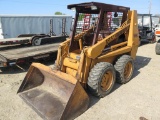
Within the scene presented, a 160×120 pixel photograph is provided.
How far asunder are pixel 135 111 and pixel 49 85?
2.08m

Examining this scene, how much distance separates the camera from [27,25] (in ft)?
45.4

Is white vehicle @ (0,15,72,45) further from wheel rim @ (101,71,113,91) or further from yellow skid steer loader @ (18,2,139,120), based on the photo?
wheel rim @ (101,71,113,91)

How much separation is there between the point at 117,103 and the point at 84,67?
113cm

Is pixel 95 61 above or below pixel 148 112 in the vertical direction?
above

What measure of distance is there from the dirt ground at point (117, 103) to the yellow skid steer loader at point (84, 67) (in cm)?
18

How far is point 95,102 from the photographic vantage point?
14.3 ft

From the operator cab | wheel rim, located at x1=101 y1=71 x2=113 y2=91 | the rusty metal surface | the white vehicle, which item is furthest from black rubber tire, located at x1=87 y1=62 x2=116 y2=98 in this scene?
the white vehicle

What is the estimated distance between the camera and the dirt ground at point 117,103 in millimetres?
3835

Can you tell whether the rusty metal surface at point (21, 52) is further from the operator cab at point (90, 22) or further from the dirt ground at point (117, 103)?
the operator cab at point (90, 22)

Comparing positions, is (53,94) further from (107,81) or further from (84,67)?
(107,81)

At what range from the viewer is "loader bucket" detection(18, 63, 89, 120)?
3605 millimetres

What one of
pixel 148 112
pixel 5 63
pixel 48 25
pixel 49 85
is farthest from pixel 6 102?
pixel 48 25

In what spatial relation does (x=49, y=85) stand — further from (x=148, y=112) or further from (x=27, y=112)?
(x=148, y=112)

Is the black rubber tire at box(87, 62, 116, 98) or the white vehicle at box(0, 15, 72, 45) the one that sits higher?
the white vehicle at box(0, 15, 72, 45)
